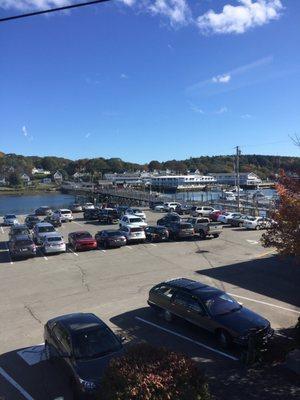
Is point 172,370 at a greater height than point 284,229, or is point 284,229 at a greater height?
point 284,229

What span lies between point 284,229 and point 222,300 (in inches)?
122

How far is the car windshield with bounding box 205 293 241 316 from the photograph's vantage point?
14359 mm

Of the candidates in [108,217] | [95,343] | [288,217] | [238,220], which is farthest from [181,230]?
[95,343]

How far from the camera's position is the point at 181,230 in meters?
36.4

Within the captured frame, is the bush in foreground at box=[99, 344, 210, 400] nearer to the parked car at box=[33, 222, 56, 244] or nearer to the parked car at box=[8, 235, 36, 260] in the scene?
the parked car at box=[8, 235, 36, 260]

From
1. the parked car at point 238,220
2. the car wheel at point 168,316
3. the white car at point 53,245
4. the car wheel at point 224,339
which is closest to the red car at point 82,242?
the white car at point 53,245

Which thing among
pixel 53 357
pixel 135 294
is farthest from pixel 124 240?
pixel 53 357

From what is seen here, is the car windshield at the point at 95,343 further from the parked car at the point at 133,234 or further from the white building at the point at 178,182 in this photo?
the white building at the point at 178,182

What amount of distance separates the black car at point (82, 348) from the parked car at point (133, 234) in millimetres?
22193

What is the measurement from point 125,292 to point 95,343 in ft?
30.9

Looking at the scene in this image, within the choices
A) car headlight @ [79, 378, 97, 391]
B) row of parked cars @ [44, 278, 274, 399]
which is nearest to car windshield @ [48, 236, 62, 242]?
row of parked cars @ [44, 278, 274, 399]

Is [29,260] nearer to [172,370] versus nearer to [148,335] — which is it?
[148,335]

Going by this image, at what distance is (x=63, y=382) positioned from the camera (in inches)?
451

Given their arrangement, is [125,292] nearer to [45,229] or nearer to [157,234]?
[157,234]
